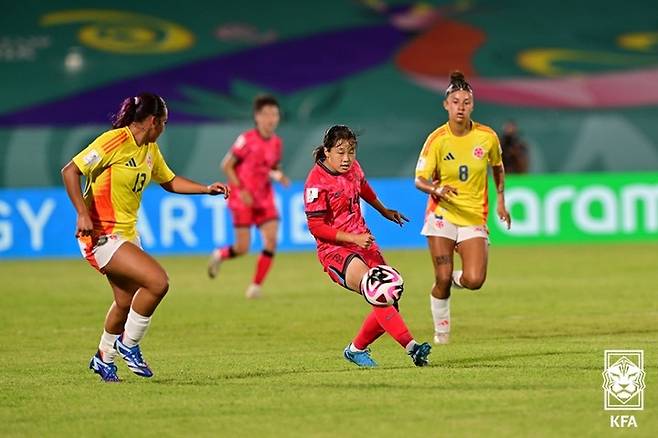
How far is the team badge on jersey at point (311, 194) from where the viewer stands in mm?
10102

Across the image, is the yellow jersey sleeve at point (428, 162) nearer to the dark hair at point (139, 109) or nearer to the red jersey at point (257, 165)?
the dark hair at point (139, 109)

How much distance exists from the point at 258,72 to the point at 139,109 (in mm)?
23794

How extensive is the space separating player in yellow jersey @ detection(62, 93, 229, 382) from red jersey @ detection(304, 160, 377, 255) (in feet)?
2.40

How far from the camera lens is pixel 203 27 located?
35281 millimetres

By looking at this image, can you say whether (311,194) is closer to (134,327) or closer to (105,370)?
(134,327)

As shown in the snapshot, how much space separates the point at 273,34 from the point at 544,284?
18.2m

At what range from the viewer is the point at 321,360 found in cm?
1086

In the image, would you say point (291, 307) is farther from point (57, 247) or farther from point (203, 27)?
point (203, 27)

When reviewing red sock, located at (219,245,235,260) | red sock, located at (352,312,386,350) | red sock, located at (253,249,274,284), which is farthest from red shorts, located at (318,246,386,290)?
red sock, located at (219,245,235,260)

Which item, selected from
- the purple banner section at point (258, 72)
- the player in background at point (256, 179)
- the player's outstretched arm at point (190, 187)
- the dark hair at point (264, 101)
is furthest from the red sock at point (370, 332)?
the purple banner section at point (258, 72)

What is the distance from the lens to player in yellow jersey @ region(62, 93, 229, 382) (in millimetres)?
9617

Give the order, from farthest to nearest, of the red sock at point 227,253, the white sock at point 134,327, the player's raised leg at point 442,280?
the red sock at point 227,253
the player's raised leg at point 442,280
the white sock at point 134,327

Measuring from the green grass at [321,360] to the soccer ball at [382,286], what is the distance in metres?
0.53

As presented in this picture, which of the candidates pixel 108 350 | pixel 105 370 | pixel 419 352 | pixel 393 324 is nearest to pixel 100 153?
pixel 108 350
